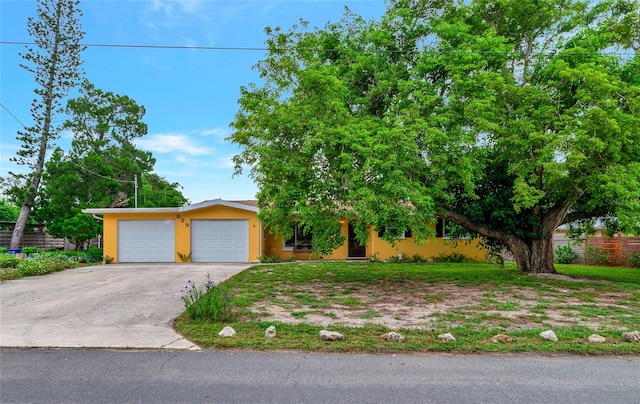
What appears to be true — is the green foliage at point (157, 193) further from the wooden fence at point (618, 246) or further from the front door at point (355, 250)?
the wooden fence at point (618, 246)

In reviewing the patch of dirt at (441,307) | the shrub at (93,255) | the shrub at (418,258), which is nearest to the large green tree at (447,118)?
the patch of dirt at (441,307)

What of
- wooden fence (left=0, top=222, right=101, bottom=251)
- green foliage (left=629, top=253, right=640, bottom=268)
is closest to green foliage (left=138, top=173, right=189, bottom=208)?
wooden fence (left=0, top=222, right=101, bottom=251)

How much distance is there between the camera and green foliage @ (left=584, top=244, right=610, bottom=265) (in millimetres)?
16719

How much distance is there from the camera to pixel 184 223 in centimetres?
1675

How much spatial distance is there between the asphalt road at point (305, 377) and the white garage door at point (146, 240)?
12426 millimetres

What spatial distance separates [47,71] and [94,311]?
21181mm

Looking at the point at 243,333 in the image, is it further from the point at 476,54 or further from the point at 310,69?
the point at 476,54

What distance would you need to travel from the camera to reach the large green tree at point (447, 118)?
8.35m

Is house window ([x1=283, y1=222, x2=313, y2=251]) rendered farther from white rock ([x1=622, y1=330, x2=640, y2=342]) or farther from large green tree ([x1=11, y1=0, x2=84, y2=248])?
large green tree ([x1=11, y1=0, x2=84, y2=248])

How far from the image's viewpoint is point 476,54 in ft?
29.7

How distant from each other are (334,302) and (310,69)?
523cm

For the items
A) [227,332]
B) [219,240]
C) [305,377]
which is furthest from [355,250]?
[305,377]

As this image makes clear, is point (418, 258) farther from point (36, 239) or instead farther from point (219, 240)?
point (36, 239)

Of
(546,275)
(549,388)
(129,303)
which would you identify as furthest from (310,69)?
(546,275)
